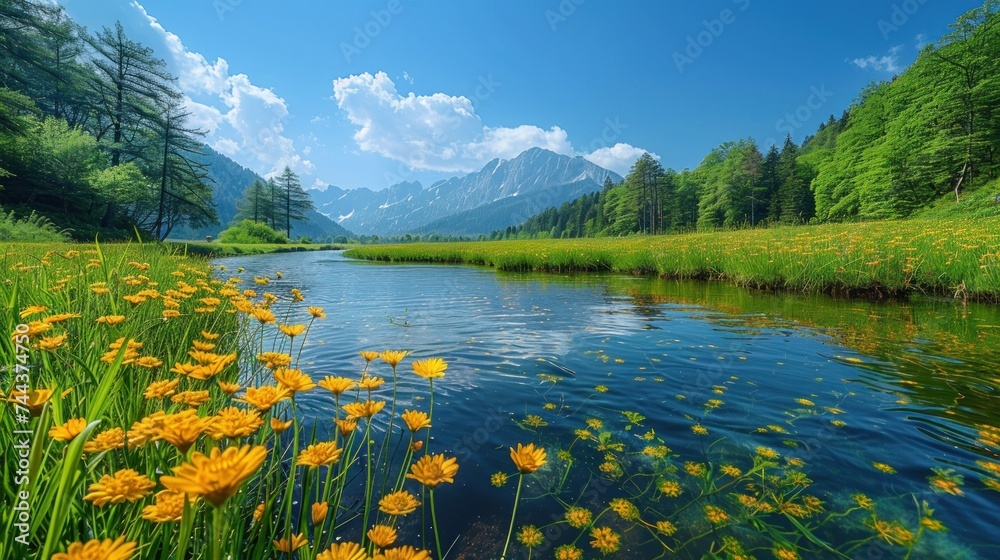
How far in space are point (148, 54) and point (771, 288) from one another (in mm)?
47404

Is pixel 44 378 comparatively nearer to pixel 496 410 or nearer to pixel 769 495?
pixel 496 410

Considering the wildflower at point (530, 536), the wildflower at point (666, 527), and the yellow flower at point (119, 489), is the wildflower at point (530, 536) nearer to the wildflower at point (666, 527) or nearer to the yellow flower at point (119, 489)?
the wildflower at point (666, 527)

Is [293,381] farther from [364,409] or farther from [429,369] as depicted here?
[429,369]

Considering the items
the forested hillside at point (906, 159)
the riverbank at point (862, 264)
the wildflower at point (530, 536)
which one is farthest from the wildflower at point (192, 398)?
the forested hillside at point (906, 159)

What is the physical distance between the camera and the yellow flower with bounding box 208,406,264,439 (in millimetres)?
971

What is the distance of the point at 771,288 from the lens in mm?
10742

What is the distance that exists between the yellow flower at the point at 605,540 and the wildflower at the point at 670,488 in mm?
524

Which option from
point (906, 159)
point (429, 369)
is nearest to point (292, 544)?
point (429, 369)

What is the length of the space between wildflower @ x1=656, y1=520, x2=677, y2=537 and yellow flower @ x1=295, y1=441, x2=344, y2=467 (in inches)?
72.8

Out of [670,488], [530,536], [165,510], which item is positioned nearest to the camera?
[165,510]

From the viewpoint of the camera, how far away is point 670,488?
251cm

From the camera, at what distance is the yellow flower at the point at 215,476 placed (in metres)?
0.61

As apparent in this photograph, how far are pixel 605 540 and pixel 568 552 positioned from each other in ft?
0.68

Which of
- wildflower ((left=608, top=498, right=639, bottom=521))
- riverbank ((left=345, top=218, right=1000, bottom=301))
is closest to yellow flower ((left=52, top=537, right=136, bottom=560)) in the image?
wildflower ((left=608, top=498, right=639, bottom=521))
